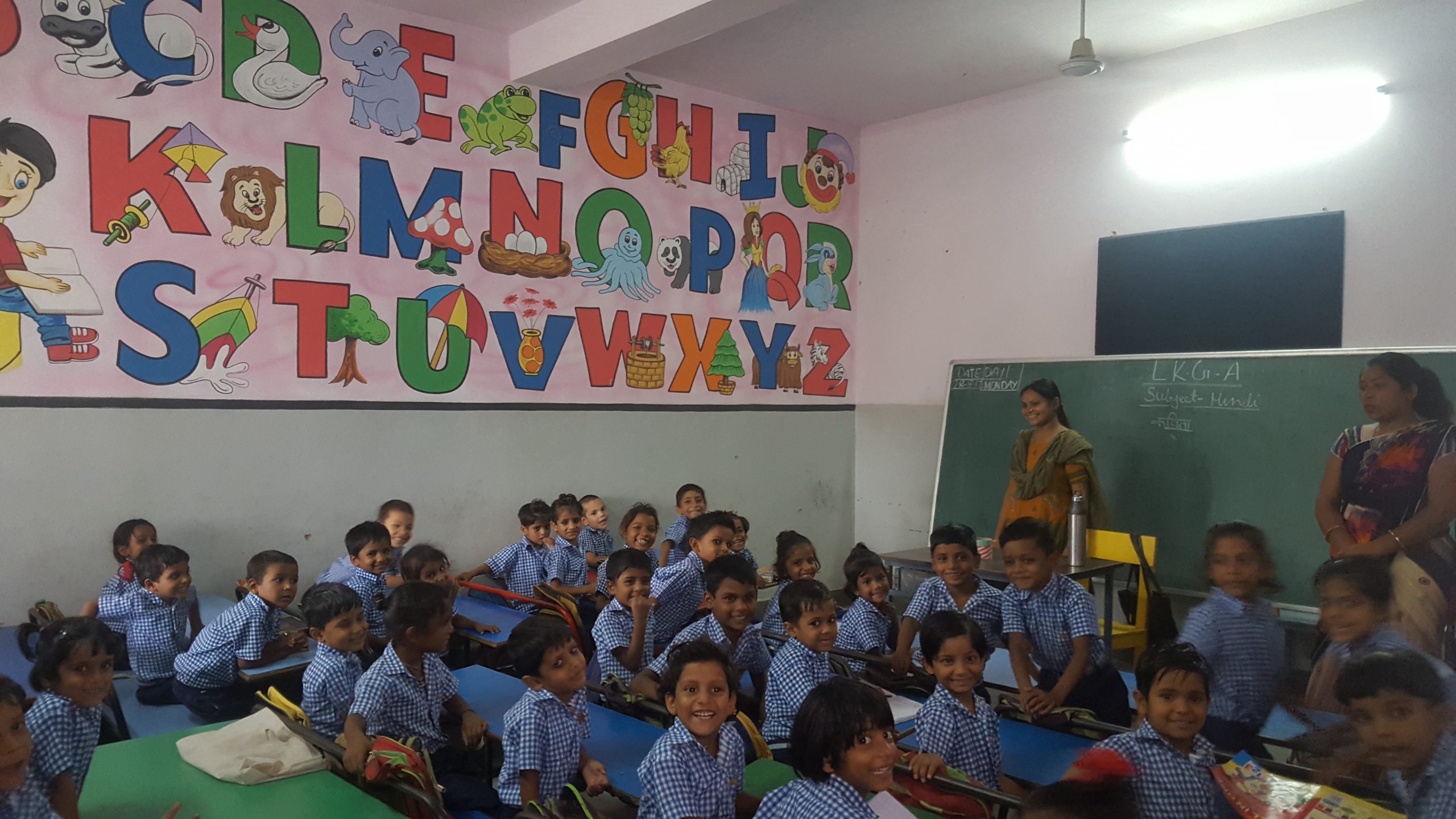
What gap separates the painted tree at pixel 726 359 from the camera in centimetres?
582

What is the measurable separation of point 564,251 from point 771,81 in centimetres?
162

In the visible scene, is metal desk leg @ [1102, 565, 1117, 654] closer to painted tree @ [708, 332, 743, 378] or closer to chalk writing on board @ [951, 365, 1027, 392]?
chalk writing on board @ [951, 365, 1027, 392]

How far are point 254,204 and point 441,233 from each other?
84 cm

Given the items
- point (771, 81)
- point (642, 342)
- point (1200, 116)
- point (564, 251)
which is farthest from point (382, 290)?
point (1200, 116)

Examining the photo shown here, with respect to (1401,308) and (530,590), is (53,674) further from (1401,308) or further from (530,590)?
(1401,308)

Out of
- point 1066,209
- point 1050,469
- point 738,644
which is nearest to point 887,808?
point 738,644

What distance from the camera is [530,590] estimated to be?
175 inches

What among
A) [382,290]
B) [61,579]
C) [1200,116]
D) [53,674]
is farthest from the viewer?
[1200,116]

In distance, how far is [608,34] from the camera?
4312 millimetres

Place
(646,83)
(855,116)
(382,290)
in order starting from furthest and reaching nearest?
1. (855,116)
2. (646,83)
3. (382,290)

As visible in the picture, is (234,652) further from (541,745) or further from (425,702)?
(541,745)

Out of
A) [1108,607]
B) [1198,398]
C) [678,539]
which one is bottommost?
[1108,607]

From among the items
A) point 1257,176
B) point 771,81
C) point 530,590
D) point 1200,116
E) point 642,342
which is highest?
point 771,81

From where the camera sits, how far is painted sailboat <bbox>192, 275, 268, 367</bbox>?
4039 mm
